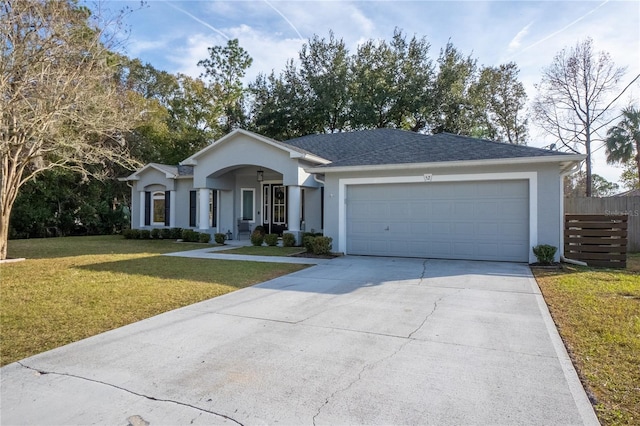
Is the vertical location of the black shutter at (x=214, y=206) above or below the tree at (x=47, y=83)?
below

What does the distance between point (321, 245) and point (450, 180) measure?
4216mm

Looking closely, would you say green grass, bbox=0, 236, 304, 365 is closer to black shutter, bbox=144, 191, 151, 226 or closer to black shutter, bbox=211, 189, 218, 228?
black shutter, bbox=211, 189, 218, 228

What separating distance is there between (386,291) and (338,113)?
21.9m

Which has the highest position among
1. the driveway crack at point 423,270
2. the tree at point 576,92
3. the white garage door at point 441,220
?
the tree at point 576,92

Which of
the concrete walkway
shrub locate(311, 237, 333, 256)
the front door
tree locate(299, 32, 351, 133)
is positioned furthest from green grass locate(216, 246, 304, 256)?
tree locate(299, 32, 351, 133)

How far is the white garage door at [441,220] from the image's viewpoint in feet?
34.0

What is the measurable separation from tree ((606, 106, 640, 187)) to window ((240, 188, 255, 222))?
68.7 feet

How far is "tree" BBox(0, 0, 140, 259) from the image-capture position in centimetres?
974

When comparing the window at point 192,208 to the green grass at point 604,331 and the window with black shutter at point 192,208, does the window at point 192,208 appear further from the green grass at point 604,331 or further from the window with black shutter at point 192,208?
the green grass at point 604,331

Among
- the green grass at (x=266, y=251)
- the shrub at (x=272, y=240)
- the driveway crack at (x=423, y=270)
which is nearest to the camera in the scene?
the driveway crack at (x=423, y=270)

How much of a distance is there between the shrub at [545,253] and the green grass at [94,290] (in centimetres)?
602

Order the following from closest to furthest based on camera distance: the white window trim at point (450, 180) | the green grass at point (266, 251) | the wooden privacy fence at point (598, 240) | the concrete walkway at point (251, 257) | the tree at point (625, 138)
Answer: the wooden privacy fence at point (598, 240) → the white window trim at point (450, 180) → the concrete walkway at point (251, 257) → the green grass at point (266, 251) → the tree at point (625, 138)

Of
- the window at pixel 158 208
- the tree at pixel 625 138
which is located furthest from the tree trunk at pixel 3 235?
the tree at pixel 625 138

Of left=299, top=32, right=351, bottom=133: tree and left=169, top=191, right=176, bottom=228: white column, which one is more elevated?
left=299, top=32, right=351, bottom=133: tree
